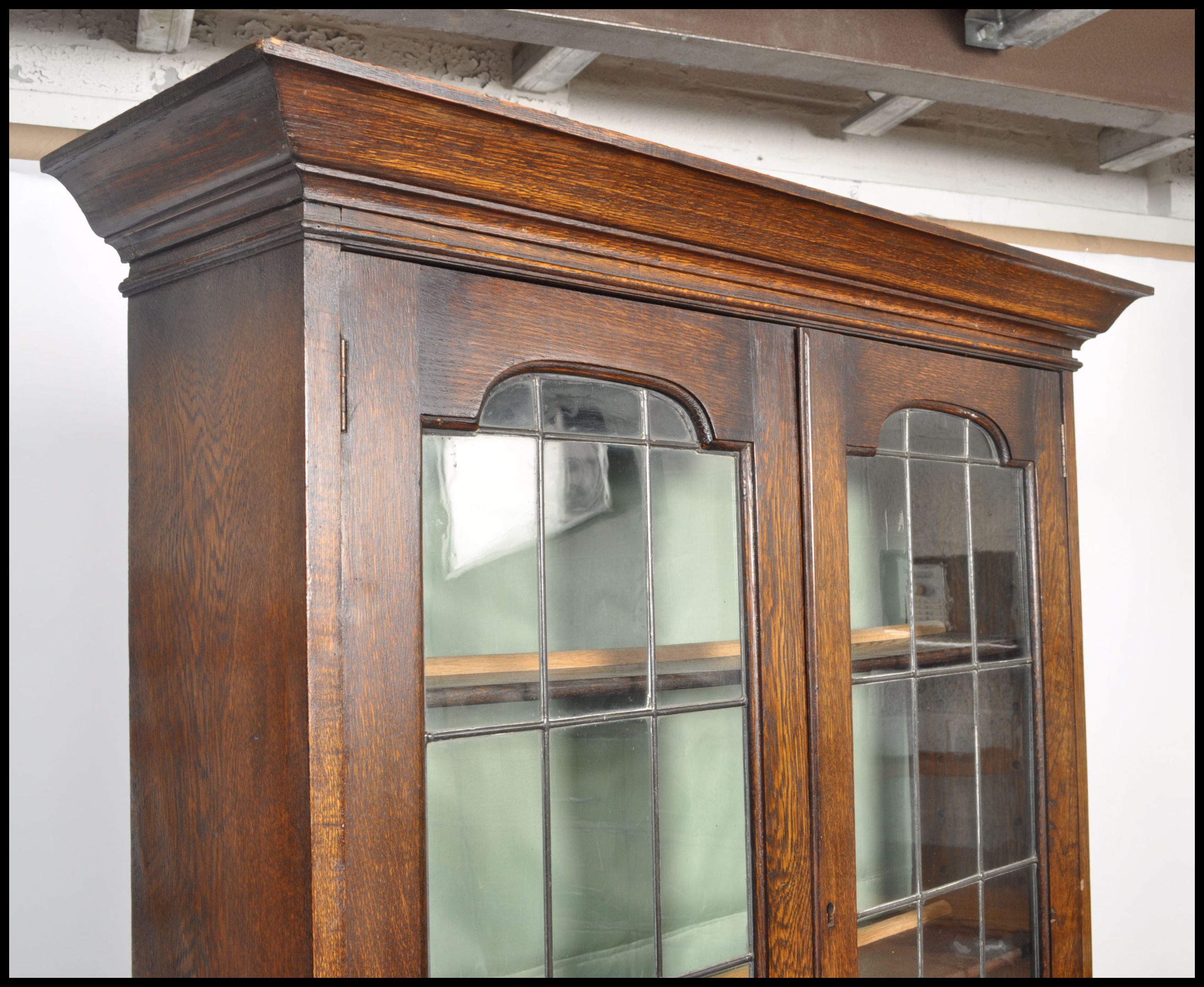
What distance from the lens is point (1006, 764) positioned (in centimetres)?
148

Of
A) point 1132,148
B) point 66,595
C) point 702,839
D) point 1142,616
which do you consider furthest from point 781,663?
point 1132,148

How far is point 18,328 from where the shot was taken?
1462mm

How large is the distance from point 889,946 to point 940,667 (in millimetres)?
345

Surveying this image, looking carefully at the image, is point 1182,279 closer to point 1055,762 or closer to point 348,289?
point 1055,762

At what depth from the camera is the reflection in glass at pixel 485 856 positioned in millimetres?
987

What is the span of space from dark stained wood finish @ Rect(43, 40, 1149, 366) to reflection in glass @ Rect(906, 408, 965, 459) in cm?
12

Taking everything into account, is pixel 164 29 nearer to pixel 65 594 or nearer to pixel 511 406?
pixel 65 594

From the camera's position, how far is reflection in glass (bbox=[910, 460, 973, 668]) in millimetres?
1399

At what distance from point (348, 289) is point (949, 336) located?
Result: 83 centimetres

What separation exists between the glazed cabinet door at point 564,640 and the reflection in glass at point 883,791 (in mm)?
125

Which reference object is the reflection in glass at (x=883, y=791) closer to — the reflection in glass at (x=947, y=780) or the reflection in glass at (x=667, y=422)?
the reflection in glass at (x=947, y=780)

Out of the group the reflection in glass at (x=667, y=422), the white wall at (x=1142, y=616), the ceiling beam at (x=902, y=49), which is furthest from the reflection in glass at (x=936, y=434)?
the white wall at (x=1142, y=616)

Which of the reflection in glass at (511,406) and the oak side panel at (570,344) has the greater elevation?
the oak side panel at (570,344)

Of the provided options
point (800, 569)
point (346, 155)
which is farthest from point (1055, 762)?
point (346, 155)
